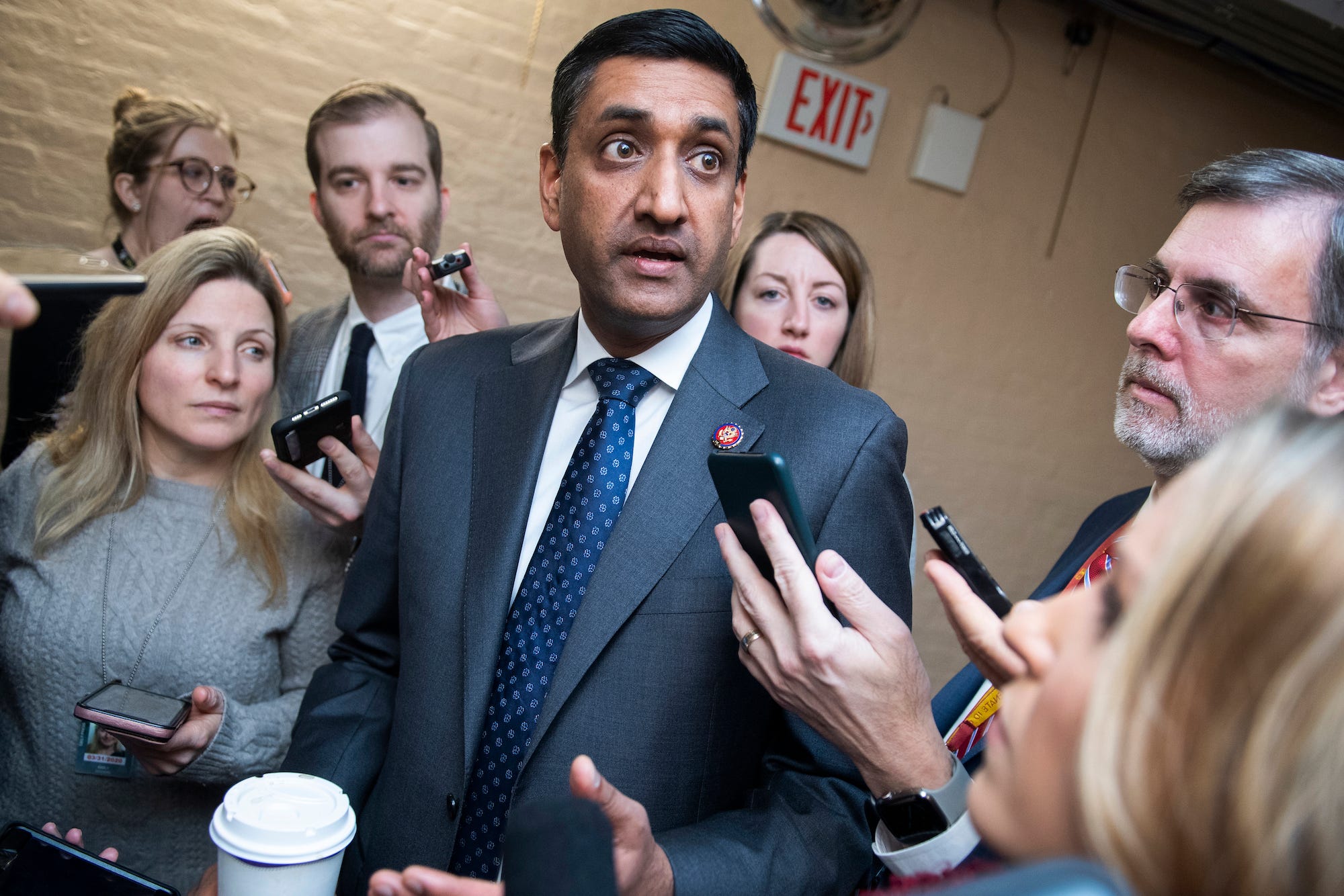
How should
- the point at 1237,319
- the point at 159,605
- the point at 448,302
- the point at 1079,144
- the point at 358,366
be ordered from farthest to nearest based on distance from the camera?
the point at 1079,144 < the point at 358,366 < the point at 448,302 < the point at 159,605 < the point at 1237,319

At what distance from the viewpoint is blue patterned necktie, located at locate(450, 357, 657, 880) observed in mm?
1293

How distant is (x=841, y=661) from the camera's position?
3.53ft

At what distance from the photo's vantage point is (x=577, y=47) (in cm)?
152

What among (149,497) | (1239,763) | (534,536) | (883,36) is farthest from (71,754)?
(883,36)

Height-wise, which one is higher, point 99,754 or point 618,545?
point 618,545

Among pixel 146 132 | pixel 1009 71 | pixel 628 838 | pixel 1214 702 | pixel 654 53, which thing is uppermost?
pixel 1009 71

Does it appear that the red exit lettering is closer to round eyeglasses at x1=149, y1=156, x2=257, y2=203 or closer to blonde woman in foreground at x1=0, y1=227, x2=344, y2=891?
round eyeglasses at x1=149, y1=156, x2=257, y2=203

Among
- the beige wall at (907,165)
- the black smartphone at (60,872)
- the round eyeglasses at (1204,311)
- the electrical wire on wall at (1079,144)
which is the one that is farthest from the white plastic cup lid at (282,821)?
the electrical wire on wall at (1079,144)

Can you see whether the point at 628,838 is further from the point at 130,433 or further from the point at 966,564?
the point at 130,433

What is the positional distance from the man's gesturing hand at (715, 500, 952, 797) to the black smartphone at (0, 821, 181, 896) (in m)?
0.78

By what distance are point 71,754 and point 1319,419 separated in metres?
1.96

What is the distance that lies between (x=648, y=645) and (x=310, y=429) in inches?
36.5

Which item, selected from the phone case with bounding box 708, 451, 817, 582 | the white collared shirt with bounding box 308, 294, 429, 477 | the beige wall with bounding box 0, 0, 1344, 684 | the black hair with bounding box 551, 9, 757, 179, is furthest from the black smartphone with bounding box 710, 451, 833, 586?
the beige wall with bounding box 0, 0, 1344, 684

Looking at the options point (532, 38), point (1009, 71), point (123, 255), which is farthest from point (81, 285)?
point (1009, 71)
